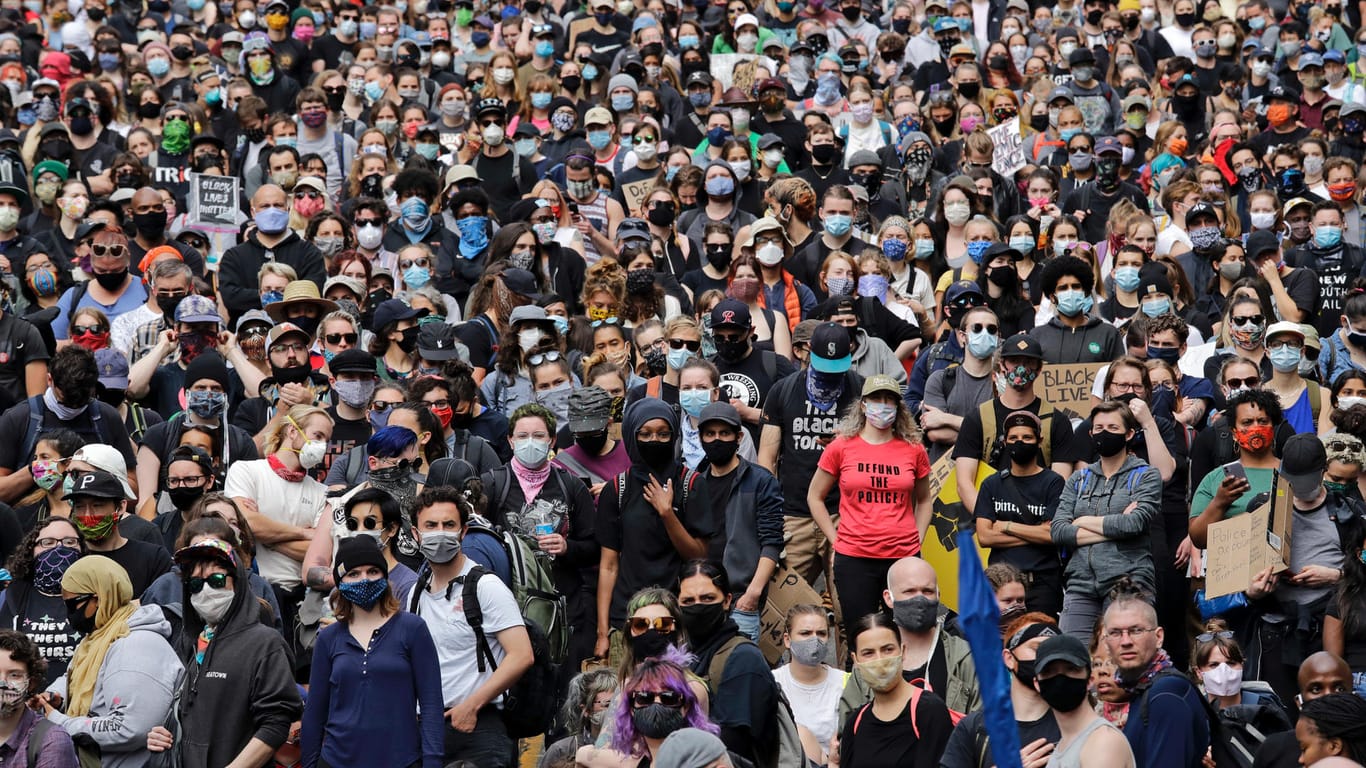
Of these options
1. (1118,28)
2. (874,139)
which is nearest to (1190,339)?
(874,139)

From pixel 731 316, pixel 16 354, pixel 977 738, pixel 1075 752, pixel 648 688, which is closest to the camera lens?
pixel 1075 752

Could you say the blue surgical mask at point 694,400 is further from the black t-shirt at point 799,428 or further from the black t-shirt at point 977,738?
the black t-shirt at point 977,738

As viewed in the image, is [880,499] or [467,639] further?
[880,499]

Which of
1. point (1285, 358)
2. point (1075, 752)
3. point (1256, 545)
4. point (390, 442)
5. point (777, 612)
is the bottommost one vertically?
point (777, 612)

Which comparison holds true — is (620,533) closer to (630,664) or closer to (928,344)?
(630,664)

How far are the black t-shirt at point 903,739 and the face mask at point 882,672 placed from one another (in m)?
0.14

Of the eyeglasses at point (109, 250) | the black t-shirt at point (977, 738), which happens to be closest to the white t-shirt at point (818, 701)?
the black t-shirt at point (977, 738)

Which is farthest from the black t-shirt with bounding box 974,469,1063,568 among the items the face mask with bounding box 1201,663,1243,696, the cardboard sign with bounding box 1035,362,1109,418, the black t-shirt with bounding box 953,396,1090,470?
the face mask with bounding box 1201,663,1243,696

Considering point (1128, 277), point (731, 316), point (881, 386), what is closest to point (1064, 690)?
point (881, 386)

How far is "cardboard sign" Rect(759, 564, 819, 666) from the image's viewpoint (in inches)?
464

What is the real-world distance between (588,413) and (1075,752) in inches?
205

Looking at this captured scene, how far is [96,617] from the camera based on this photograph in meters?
10.2

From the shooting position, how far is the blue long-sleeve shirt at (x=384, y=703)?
938cm

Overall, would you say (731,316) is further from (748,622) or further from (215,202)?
(215,202)
